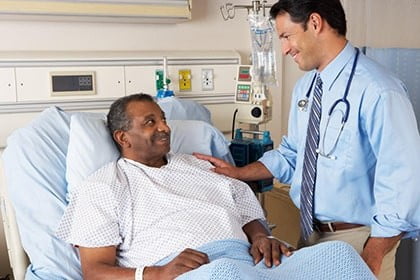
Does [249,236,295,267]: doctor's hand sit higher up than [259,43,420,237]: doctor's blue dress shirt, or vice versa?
[259,43,420,237]: doctor's blue dress shirt

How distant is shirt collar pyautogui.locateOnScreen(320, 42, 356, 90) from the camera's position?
165 centimetres

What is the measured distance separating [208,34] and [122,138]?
3.39ft

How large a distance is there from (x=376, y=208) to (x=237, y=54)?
1398mm

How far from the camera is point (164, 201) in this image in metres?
1.75

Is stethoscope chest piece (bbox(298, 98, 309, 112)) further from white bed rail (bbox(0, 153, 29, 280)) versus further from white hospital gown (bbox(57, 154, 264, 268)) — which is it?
white bed rail (bbox(0, 153, 29, 280))

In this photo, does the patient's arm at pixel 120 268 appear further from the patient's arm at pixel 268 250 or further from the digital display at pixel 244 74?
the digital display at pixel 244 74

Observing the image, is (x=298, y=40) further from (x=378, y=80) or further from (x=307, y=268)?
(x=307, y=268)

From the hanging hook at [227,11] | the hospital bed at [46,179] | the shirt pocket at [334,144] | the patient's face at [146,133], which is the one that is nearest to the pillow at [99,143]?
the hospital bed at [46,179]

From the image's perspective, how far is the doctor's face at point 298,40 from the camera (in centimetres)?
161

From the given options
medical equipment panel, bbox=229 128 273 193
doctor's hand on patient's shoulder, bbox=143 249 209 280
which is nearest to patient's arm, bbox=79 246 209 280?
doctor's hand on patient's shoulder, bbox=143 249 209 280

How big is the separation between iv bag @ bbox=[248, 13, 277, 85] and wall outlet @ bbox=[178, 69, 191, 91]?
0.34 meters

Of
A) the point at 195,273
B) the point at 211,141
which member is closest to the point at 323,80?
the point at 211,141

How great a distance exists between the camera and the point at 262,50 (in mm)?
2654

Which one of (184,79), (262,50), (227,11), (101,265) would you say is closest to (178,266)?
(101,265)
